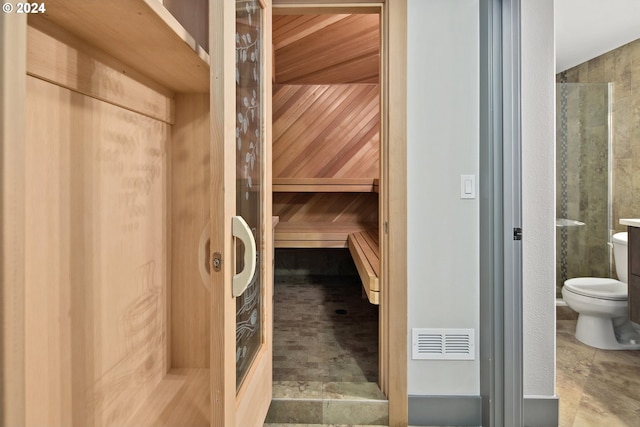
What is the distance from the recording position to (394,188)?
1.72 meters

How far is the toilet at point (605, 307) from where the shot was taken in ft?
7.21

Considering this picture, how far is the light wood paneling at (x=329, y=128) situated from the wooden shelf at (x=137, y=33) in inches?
105

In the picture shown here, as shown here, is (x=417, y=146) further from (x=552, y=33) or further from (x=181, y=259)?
(x=181, y=259)

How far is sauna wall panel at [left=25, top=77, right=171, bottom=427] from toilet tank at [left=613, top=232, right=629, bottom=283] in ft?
8.24

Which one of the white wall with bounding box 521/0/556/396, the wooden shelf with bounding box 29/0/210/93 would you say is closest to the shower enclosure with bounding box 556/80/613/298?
the white wall with bounding box 521/0/556/396

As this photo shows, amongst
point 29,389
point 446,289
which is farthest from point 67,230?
point 446,289

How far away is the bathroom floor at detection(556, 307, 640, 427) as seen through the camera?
1.77 meters

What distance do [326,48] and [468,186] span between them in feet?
6.52

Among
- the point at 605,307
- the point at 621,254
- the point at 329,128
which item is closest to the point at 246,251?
the point at 621,254

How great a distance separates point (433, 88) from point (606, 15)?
4.66 ft

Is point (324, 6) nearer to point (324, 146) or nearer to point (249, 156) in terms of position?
point (249, 156)

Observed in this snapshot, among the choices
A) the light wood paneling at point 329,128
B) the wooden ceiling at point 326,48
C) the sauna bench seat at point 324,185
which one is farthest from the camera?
the light wood paneling at point 329,128

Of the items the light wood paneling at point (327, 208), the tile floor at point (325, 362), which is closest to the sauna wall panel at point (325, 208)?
the light wood paneling at point (327, 208)

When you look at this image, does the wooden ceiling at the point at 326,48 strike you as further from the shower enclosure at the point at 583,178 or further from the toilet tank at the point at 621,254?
the toilet tank at the point at 621,254
